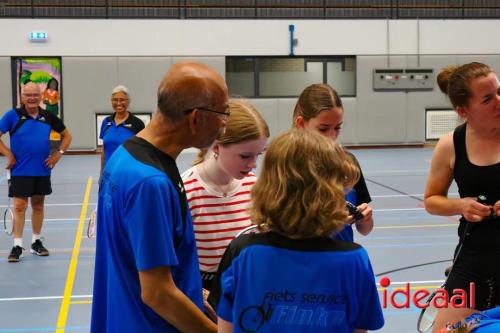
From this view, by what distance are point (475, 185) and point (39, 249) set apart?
540 centimetres

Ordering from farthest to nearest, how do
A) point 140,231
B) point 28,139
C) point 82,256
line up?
point 28,139
point 82,256
point 140,231

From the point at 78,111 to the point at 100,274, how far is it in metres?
17.6

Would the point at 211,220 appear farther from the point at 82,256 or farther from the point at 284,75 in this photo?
the point at 284,75

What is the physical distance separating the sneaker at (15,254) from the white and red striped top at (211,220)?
16.0 feet

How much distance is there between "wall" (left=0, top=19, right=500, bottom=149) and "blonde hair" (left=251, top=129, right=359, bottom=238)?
17.6 m

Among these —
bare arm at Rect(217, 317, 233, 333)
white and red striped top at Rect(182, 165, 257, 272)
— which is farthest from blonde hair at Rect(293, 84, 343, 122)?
bare arm at Rect(217, 317, 233, 333)

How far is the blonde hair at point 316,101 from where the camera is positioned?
8.89ft

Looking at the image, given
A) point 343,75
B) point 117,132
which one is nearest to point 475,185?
point 117,132

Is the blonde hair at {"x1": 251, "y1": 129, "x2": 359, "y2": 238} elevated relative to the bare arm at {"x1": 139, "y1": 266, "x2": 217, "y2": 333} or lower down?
elevated

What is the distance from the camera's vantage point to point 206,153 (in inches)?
104

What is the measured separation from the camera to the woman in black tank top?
2805 mm

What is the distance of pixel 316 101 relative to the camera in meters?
2.73

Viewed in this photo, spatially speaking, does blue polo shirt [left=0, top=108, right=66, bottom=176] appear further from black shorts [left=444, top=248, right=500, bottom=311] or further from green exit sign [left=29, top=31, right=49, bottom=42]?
green exit sign [left=29, top=31, right=49, bottom=42]

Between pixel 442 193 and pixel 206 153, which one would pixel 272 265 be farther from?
pixel 442 193
